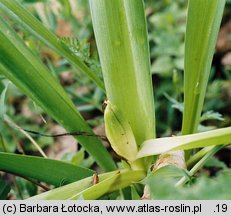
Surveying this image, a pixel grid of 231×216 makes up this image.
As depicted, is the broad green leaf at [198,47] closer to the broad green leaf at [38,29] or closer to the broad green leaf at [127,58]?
the broad green leaf at [127,58]

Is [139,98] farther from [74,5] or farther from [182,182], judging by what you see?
[74,5]

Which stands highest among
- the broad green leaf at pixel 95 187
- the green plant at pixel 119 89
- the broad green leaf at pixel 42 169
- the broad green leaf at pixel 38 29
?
the broad green leaf at pixel 38 29

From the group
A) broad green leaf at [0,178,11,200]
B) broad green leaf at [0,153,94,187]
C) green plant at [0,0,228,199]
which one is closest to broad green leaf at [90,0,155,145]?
green plant at [0,0,228,199]

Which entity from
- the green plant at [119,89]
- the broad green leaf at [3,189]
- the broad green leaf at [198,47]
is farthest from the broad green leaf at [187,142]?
the broad green leaf at [3,189]

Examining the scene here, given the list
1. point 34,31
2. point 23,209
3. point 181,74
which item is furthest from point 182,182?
point 181,74

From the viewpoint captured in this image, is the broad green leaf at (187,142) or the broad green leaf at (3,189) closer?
the broad green leaf at (187,142)
